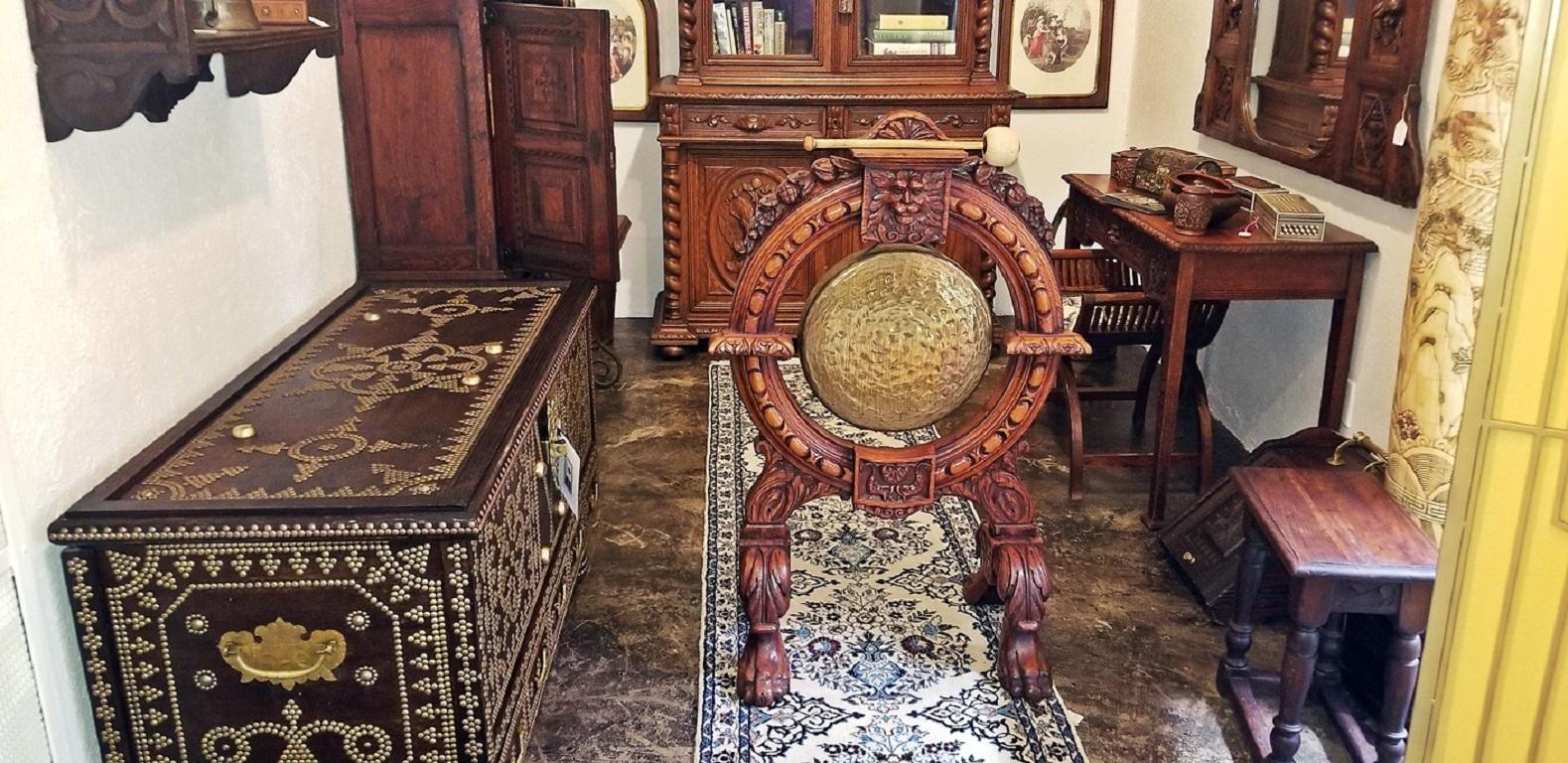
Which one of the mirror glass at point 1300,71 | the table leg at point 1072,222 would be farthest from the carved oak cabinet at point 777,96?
the mirror glass at point 1300,71

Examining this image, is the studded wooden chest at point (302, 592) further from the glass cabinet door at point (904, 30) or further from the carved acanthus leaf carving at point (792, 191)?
the glass cabinet door at point (904, 30)

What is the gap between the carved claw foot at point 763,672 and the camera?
2.46 metres

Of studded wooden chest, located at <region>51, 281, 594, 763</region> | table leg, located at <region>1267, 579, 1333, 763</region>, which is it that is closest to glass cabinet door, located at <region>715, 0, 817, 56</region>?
studded wooden chest, located at <region>51, 281, 594, 763</region>

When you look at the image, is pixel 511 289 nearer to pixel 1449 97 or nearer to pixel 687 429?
Answer: pixel 687 429

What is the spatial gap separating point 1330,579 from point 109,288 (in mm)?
2111

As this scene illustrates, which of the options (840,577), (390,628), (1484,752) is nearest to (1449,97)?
(840,577)

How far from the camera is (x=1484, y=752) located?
658 millimetres

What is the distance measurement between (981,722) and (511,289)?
1.54 meters

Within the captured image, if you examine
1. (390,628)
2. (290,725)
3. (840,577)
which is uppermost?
(390,628)

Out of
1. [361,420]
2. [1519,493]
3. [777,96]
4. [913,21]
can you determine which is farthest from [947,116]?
[1519,493]

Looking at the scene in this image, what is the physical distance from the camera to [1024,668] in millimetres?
2488

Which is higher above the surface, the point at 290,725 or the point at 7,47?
the point at 7,47

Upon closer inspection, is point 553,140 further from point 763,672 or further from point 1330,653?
point 1330,653

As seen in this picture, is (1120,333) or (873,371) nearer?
(873,371)
